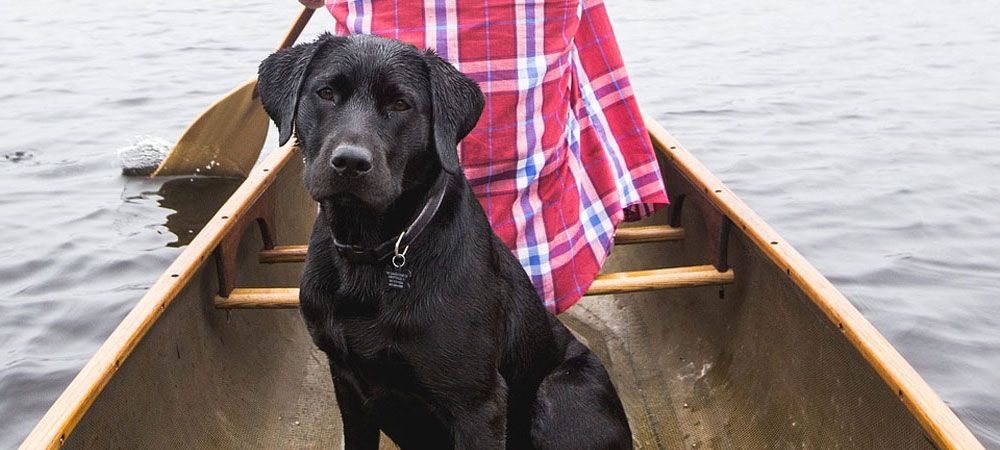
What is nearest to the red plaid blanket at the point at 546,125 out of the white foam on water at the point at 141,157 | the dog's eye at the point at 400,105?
the dog's eye at the point at 400,105

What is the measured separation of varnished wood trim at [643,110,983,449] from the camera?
2.60 metres

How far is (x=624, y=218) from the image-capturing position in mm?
4281

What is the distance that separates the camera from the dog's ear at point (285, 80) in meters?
2.83

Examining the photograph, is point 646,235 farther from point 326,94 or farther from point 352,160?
point 352,160

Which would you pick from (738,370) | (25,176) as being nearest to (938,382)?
(738,370)

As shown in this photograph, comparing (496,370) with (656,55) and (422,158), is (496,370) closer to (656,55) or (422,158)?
(422,158)

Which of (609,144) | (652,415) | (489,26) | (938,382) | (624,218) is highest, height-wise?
(489,26)

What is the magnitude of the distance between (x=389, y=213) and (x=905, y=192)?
6424 millimetres

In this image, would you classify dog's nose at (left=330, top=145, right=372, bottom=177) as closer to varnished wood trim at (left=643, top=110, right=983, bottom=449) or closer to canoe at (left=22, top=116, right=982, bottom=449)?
canoe at (left=22, top=116, right=982, bottom=449)

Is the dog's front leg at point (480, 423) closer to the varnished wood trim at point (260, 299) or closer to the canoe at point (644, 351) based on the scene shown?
the canoe at point (644, 351)

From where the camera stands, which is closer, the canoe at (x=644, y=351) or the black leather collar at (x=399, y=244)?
the black leather collar at (x=399, y=244)

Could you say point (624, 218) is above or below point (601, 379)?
above

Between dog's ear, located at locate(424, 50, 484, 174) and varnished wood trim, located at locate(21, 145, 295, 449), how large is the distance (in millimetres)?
1156

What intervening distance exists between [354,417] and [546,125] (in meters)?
1.22
